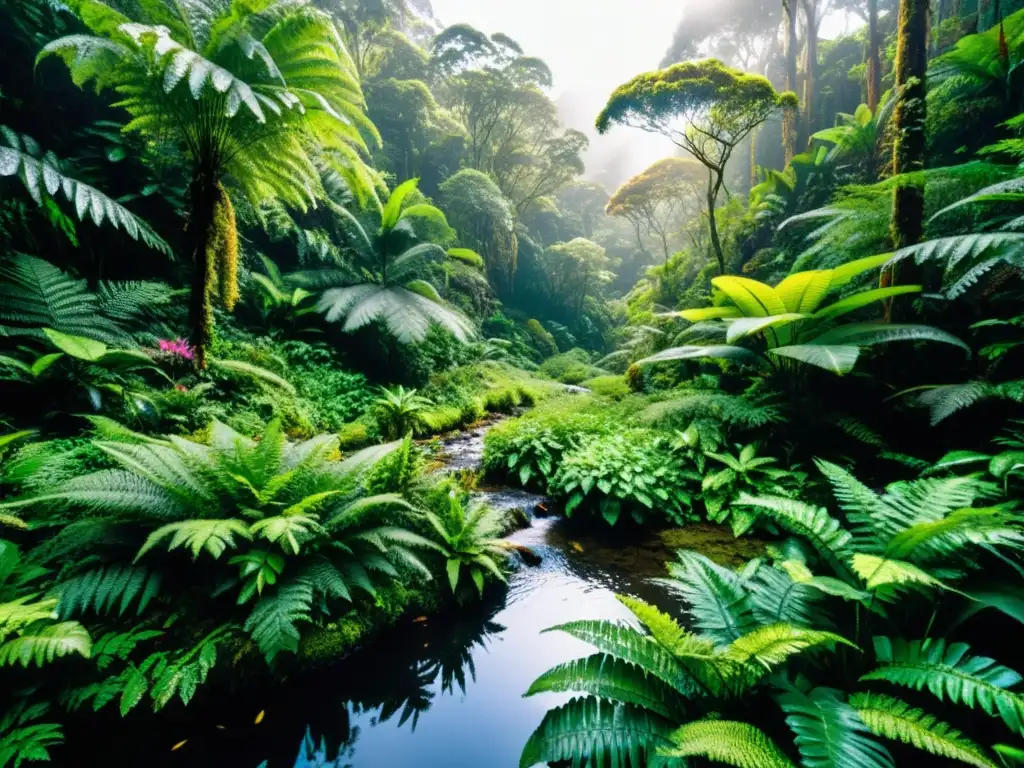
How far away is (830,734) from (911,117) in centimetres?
520

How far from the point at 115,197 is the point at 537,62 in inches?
655

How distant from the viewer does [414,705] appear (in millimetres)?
1864

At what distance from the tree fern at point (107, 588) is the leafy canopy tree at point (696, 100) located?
880cm

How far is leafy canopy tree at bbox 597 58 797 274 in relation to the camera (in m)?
7.11

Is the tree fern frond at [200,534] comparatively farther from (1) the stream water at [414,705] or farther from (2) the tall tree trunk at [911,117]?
(2) the tall tree trunk at [911,117]

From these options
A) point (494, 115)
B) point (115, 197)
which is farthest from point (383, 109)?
point (115, 197)

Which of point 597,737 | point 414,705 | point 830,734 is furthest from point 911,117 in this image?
point 414,705

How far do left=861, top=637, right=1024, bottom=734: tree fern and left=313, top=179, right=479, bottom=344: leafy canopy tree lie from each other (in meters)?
6.03

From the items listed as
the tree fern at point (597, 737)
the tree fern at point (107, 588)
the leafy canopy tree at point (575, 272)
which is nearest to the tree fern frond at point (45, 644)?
the tree fern at point (107, 588)

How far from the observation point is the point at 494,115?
17203 mm

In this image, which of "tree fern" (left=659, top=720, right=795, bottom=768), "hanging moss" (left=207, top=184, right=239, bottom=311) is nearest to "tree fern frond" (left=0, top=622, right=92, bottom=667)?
"tree fern" (left=659, top=720, right=795, bottom=768)

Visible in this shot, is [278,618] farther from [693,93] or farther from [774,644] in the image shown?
[693,93]

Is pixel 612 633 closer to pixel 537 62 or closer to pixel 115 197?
pixel 115 197

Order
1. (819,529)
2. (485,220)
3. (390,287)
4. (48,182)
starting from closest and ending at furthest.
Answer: (819,529), (48,182), (390,287), (485,220)
